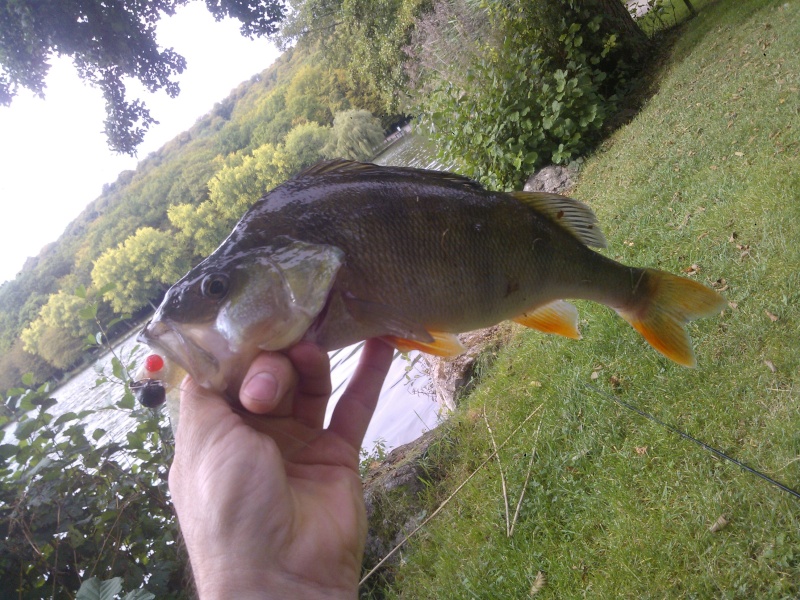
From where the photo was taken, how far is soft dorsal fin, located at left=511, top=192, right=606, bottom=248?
217 cm

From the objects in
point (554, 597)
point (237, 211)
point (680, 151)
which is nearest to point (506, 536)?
point (554, 597)

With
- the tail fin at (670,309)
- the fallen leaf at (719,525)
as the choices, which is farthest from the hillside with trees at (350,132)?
the fallen leaf at (719,525)

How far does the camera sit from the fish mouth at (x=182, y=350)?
151 cm

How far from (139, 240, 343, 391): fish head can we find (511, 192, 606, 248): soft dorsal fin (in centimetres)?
96

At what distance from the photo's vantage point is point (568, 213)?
2.22 meters

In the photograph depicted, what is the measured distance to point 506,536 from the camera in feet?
10.4

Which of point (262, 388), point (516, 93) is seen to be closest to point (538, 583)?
point (262, 388)

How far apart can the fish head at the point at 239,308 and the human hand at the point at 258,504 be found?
0.07 m

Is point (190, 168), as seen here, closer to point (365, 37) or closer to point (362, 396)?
point (365, 37)

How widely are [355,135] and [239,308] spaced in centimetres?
2146

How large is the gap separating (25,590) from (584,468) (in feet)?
10.6

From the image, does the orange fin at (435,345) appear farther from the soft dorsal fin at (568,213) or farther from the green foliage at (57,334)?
the green foliage at (57,334)

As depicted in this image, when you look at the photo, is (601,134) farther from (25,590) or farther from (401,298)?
(25,590)

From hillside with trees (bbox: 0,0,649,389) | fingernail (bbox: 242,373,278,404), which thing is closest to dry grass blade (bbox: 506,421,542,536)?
fingernail (bbox: 242,373,278,404)
